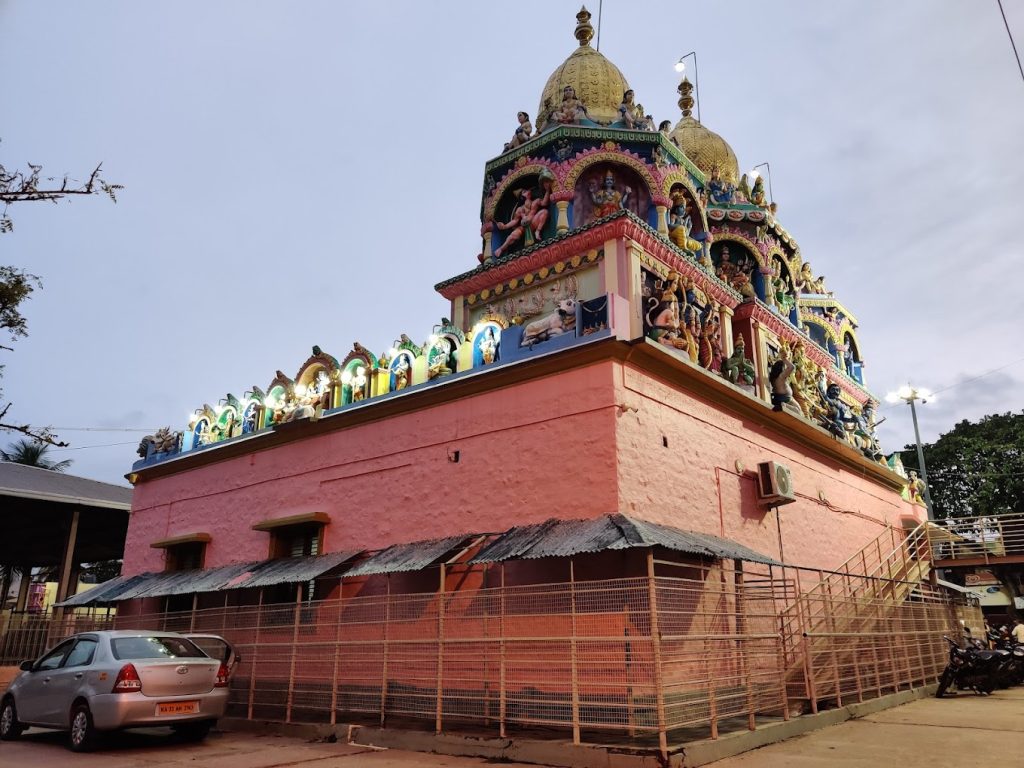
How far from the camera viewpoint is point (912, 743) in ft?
29.1

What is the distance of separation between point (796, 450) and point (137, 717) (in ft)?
43.2

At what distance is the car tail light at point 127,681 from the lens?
926 centimetres

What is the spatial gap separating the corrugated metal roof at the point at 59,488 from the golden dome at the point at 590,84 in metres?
16.3

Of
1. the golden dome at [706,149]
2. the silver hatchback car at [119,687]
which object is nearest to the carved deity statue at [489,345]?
the silver hatchback car at [119,687]

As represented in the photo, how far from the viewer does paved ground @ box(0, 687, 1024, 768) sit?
798cm

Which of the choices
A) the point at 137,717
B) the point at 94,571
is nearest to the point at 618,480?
the point at 137,717

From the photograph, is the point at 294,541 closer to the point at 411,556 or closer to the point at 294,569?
the point at 294,569

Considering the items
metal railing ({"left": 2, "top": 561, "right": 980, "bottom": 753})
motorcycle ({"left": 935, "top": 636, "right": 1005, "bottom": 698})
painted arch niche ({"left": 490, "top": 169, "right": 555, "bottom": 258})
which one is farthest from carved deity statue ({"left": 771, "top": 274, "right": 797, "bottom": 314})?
motorcycle ({"left": 935, "top": 636, "right": 1005, "bottom": 698})

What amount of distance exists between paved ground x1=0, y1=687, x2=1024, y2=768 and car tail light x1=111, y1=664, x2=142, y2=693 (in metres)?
0.74

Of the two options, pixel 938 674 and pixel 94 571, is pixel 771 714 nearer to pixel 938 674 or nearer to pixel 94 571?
pixel 938 674

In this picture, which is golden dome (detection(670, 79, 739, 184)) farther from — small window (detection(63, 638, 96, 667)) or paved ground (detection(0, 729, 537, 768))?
small window (detection(63, 638, 96, 667))

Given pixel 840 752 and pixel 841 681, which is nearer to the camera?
pixel 840 752

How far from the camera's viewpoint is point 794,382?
57.0 ft

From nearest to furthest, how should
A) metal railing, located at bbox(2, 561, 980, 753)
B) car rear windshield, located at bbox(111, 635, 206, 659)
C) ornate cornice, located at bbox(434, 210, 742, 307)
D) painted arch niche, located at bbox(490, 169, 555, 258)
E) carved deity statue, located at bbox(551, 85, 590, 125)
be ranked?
metal railing, located at bbox(2, 561, 980, 753) → car rear windshield, located at bbox(111, 635, 206, 659) → ornate cornice, located at bbox(434, 210, 742, 307) → painted arch niche, located at bbox(490, 169, 555, 258) → carved deity statue, located at bbox(551, 85, 590, 125)
